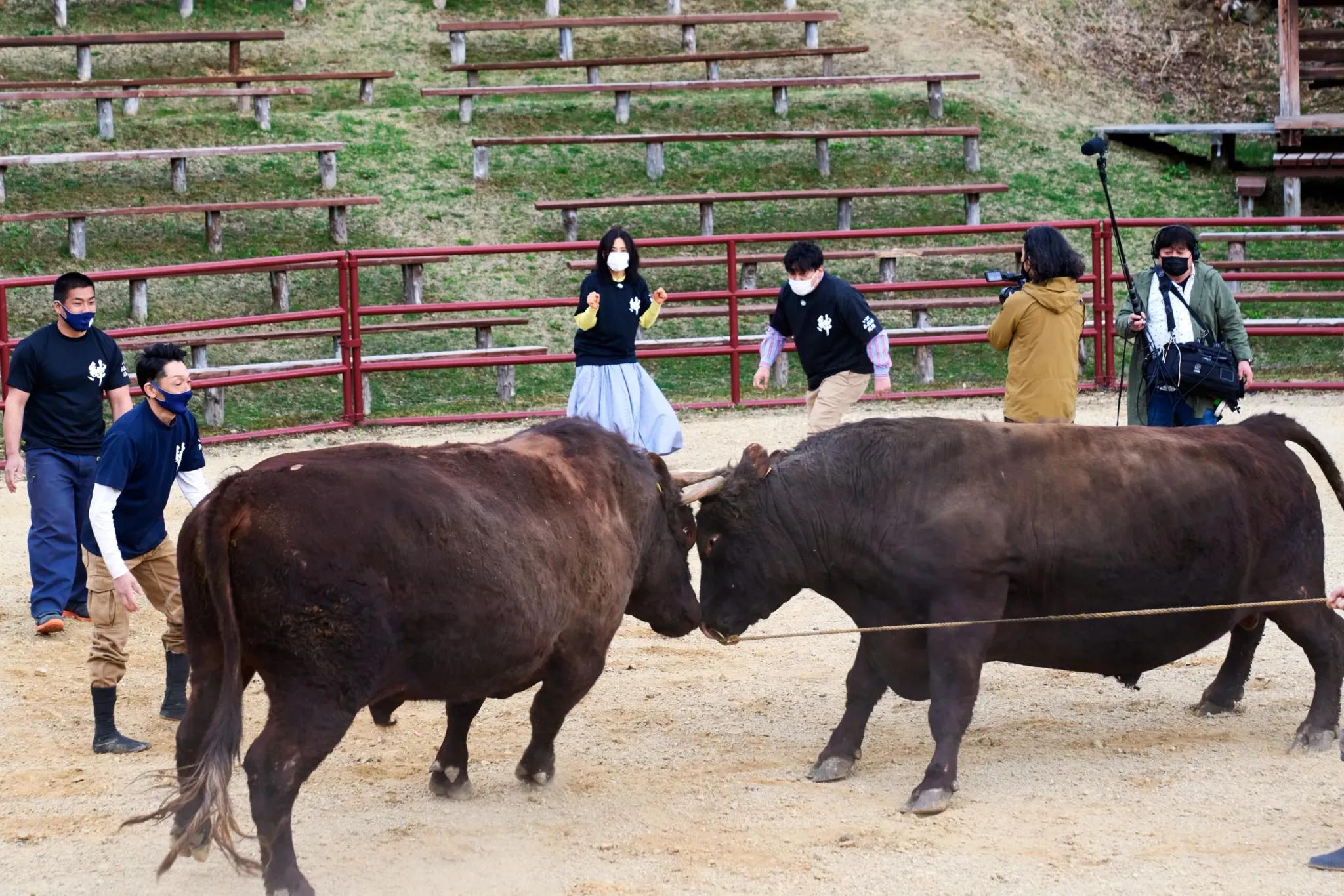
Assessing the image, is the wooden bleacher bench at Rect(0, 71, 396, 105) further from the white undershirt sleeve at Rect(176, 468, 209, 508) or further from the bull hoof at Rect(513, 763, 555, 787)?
the bull hoof at Rect(513, 763, 555, 787)

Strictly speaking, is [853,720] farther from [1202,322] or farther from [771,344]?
[771,344]

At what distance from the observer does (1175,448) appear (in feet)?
19.3

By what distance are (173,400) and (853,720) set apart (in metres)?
2.81

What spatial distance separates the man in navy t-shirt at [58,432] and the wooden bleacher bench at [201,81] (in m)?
10.6

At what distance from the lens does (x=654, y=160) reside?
17.8m

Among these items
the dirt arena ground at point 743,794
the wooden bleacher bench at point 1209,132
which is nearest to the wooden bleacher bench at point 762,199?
the wooden bleacher bench at point 1209,132

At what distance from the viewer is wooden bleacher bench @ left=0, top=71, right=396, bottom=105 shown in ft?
59.3

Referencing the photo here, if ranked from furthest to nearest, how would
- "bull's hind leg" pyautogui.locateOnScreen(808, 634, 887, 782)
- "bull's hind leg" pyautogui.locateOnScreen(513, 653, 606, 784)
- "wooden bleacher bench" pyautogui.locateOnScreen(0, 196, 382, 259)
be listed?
"wooden bleacher bench" pyautogui.locateOnScreen(0, 196, 382, 259) → "bull's hind leg" pyautogui.locateOnScreen(808, 634, 887, 782) → "bull's hind leg" pyautogui.locateOnScreen(513, 653, 606, 784)

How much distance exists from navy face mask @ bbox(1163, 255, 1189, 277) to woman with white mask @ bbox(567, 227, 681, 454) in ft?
10.3

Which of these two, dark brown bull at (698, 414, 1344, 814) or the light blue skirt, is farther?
the light blue skirt

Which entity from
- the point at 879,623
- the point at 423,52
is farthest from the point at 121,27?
the point at 879,623

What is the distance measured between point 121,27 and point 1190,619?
59.3ft

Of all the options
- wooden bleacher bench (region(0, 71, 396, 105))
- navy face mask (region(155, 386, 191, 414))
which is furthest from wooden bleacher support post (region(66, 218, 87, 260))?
navy face mask (region(155, 386, 191, 414))

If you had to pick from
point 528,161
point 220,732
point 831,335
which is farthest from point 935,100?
point 220,732
